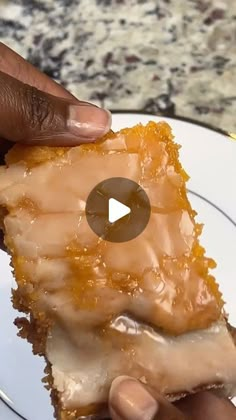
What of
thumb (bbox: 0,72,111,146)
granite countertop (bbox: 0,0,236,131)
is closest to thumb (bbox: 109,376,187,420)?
thumb (bbox: 0,72,111,146)

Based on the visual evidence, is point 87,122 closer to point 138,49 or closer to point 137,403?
point 137,403

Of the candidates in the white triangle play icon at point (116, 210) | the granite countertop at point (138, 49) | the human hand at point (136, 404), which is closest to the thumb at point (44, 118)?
the white triangle play icon at point (116, 210)

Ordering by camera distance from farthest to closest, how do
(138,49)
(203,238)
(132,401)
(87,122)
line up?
1. (138,49)
2. (203,238)
3. (87,122)
4. (132,401)

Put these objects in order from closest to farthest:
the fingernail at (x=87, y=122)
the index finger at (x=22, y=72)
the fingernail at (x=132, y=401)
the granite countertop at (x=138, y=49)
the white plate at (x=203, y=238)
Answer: the fingernail at (x=132, y=401) → the fingernail at (x=87, y=122) → the white plate at (x=203, y=238) → the index finger at (x=22, y=72) → the granite countertop at (x=138, y=49)

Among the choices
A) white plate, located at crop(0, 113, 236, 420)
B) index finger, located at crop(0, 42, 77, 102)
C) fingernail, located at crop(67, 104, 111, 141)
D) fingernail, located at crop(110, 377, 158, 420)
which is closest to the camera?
fingernail, located at crop(110, 377, 158, 420)

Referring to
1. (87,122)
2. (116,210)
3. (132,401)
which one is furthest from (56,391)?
(87,122)

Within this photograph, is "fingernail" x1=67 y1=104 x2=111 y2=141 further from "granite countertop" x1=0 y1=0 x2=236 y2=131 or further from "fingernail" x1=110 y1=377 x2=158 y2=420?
"granite countertop" x1=0 y1=0 x2=236 y2=131
